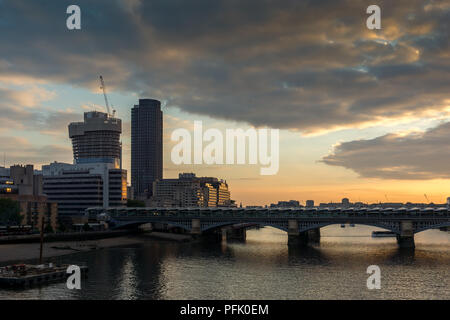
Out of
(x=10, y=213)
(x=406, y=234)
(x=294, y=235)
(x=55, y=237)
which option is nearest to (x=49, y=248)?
(x=55, y=237)

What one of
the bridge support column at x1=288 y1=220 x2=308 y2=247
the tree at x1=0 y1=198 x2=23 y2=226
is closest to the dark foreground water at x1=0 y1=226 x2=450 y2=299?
the bridge support column at x1=288 y1=220 x2=308 y2=247

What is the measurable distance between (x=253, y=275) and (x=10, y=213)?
362 feet

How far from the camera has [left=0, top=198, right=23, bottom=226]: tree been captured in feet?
567

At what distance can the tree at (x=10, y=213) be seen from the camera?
172750mm

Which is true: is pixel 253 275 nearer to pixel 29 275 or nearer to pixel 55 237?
pixel 29 275

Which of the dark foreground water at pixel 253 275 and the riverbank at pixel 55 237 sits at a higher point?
the riverbank at pixel 55 237

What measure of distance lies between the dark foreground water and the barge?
3.97 metres

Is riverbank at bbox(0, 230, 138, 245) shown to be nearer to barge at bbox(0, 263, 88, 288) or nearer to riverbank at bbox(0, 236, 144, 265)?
riverbank at bbox(0, 236, 144, 265)

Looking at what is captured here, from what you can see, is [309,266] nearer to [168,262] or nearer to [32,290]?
[168,262]

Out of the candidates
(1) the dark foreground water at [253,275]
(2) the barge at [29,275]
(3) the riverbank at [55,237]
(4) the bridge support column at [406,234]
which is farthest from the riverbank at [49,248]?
(4) the bridge support column at [406,234]

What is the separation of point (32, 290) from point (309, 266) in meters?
64.7

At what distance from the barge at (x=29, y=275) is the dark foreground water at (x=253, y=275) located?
3.97 m

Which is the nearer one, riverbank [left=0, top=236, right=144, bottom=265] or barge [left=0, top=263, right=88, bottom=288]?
barge [left=0, top=263, right=88, bottom=288]

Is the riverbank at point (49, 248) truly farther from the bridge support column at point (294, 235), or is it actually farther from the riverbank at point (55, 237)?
the bridge support column at point (294, 235)
